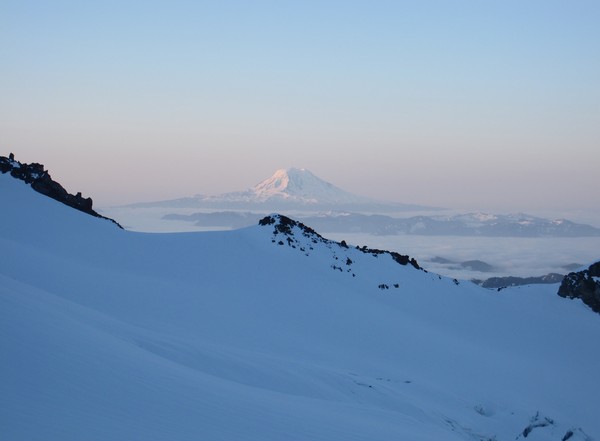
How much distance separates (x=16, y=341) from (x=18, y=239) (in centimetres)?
1923

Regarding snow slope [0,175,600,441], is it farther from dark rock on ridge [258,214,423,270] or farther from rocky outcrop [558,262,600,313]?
rocky outcrop [558,262,600,313]

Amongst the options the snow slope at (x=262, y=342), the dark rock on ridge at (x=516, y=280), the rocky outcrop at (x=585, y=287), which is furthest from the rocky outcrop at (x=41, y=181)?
the dark rock on ridge at (x=516, y=280)

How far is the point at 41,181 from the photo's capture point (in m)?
35.5

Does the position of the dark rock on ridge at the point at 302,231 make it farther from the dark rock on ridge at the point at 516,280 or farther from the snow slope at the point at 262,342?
the dark rock on ridge at the point at 516,280

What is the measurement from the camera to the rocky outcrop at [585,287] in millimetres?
36522

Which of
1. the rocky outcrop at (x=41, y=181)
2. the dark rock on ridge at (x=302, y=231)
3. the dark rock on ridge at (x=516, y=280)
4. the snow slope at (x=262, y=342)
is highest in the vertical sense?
the rocky outcrop at (x=41, y=181)

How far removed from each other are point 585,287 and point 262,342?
91.1 ft

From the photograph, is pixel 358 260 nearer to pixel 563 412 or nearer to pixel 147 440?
pixel 563 412

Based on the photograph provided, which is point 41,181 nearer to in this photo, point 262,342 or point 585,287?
point 262,342

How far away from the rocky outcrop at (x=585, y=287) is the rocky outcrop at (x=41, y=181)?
31.8 metres

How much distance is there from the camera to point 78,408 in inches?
287

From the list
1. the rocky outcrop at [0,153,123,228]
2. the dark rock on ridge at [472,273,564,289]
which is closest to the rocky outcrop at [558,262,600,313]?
the rocky outcrop at [0,153,123,228]

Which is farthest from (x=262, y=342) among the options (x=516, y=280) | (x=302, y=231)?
(x=516, y=280)

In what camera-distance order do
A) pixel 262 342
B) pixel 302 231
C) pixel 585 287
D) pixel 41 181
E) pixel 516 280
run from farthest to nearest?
pixel 516 280, pixel 585 287, pixel 302 231, pixel 41 181, pixel 262 342
